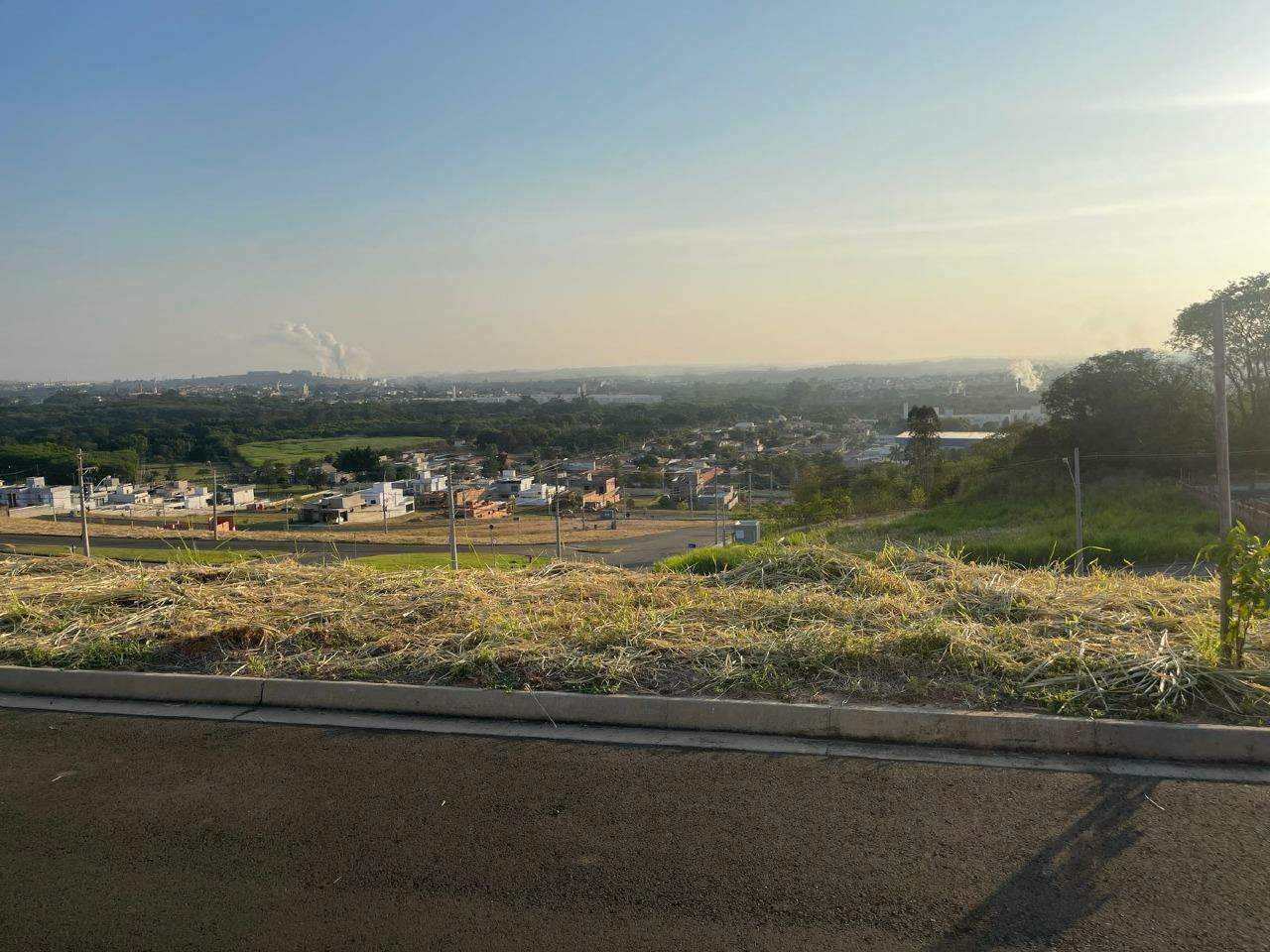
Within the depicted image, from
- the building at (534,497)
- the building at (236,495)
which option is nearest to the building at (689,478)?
the building at (534,497)

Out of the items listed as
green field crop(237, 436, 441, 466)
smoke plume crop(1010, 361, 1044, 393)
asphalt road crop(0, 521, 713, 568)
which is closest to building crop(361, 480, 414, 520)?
green field crop(237, 436, 441, 466)

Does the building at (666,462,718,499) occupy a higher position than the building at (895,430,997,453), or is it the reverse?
the building at (895,430,997,453)

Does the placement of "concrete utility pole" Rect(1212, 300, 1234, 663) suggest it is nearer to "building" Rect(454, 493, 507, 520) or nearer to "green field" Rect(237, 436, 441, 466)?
"building" Rect(454, 493, 507, 520)

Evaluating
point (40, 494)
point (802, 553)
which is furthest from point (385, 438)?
point (802, 553)

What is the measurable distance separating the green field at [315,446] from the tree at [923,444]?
28.3 metres

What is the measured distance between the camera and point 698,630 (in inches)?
256

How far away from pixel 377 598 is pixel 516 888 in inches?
171

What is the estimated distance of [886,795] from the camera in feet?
13.9

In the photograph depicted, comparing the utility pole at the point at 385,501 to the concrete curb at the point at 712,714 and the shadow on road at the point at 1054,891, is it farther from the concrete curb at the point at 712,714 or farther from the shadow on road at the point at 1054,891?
the shadow on road at the point at 1054,891

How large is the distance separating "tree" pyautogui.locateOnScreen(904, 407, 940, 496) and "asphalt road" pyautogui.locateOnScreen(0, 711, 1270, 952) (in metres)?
35.5

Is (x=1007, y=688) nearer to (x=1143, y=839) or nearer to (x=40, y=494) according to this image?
(x=1143, y=839)

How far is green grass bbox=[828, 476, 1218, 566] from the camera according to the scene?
17494mm

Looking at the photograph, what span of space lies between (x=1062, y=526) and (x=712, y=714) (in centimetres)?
2031

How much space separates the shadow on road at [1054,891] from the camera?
3172 millimetres
